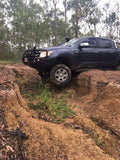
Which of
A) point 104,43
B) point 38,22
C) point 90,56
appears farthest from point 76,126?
point 38,22

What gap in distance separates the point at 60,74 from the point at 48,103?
1.10m

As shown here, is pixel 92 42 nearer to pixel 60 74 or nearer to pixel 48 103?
pixel 60 74

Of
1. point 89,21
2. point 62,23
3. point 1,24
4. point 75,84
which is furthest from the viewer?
point 62,23

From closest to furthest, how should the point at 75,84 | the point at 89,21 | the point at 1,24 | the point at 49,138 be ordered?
the point at 49,138, the point at 75,84, the point at 1,24, the point at 89,21

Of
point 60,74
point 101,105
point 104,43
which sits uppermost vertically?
point 104,43

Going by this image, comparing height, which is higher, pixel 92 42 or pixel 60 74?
pixel 92 42

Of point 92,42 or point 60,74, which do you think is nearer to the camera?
point 60,74

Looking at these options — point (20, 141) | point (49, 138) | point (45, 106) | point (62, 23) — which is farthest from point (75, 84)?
point (62, 23)

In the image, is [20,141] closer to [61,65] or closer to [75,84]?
[61,65]

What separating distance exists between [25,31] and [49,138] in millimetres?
14350

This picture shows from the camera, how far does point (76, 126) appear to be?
333cm

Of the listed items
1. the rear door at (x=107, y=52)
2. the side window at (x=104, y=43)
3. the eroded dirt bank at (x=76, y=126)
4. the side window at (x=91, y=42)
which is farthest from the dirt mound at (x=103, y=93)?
the side window at (x=104, y=43)

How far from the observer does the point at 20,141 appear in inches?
81.1

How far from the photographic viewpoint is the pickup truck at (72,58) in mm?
4535
